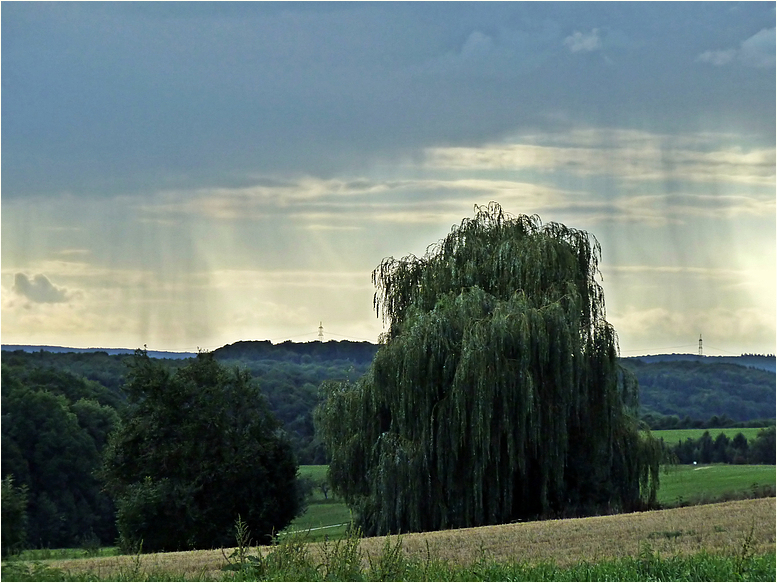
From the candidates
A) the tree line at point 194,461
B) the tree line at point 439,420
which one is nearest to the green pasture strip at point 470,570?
the tree line at point 439,420

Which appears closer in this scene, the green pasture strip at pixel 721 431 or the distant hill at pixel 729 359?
the distant hill at pixel 729 359

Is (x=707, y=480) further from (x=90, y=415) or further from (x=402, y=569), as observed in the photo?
(x=90, y=415)

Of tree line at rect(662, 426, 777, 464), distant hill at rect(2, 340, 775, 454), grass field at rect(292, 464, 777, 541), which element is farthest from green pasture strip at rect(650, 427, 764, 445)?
grass field at rect(292, 464, 777, 541)

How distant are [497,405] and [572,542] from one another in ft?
24.6

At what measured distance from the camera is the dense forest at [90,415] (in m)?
41.4

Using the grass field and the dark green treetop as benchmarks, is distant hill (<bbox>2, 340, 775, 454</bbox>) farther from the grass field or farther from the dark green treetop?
the grass field

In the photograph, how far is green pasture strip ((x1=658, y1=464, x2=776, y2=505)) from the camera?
972 inches

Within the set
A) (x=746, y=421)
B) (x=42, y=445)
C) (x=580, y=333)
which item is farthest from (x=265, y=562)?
(x=42, y=445)

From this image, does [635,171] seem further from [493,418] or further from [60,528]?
[60,528]

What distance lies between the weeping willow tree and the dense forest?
12.5m

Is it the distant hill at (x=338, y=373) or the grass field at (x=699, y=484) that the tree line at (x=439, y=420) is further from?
the distant hill at (x=338, y=373)

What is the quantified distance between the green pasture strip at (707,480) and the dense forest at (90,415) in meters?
2.76

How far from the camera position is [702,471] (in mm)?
33531

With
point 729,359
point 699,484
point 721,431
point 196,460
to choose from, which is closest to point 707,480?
point 699,484
